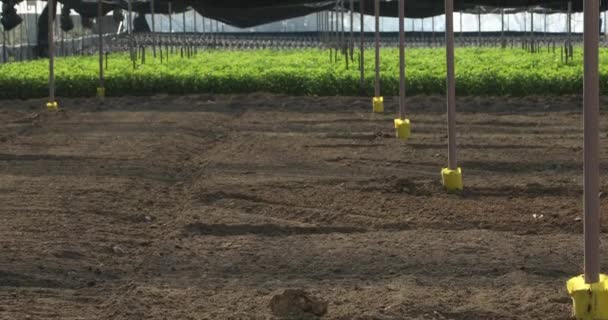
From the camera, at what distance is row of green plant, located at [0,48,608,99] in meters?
21.1

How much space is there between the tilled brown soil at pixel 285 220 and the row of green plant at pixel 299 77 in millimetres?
4413

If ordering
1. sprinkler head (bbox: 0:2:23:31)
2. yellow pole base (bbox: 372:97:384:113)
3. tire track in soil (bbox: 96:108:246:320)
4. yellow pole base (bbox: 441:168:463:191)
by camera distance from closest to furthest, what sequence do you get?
tire track in soil (bbox: 96:108:246:320)
yellow pole base (bbox: 441:168:463:191)
yellow pole base (bbox: 372:97:384:113)
sprinkler head (bbox: 0:2:23:31)

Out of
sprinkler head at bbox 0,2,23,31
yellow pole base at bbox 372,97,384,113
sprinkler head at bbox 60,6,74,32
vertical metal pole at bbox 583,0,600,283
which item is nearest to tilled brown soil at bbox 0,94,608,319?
vertical metal pole at bbox 583,0,600,283

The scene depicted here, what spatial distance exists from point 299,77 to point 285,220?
1339 cm

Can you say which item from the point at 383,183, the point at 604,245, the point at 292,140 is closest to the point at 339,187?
the point at 383,183

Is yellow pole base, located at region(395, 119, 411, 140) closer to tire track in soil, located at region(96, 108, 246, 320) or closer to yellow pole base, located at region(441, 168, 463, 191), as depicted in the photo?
tire track in soil, located at region(96, 108, 246, 320)

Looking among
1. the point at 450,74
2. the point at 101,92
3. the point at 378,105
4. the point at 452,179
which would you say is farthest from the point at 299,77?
the point at 450,74

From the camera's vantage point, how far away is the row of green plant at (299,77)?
21.1 metres

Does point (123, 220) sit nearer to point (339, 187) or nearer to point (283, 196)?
point (283, 196)

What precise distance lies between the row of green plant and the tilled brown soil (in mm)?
4413

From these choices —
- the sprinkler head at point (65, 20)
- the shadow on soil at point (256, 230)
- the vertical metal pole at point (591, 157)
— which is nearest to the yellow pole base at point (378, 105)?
the shadow on soil at point (256, 230)

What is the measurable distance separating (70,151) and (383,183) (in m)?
4.04

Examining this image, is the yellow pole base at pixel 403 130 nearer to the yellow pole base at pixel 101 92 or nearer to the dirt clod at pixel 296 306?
the yellow pole base at pixel 101 92

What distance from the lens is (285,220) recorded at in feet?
29.1
